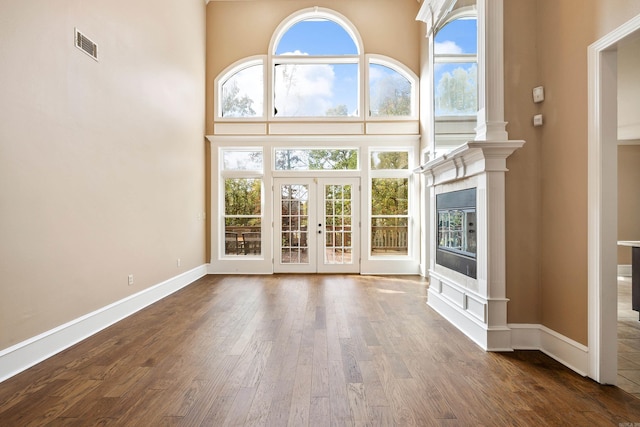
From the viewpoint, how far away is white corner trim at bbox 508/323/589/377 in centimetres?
272

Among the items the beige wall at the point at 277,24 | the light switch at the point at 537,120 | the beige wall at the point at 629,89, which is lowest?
the light switch at the point at 537,120

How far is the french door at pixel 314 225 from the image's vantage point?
7.36 meters

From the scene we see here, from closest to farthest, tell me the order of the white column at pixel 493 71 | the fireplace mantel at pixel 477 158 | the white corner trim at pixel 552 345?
the white corner trim at pixel 552 345
the fireplace mantel at pixel 477 158
the white column at pixel 493 71

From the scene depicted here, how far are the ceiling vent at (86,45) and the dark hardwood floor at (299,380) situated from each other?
2.90 metres

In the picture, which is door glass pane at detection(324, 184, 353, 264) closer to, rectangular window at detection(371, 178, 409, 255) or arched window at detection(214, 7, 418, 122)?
rectangular window at detection(371, 178, 409, 255)

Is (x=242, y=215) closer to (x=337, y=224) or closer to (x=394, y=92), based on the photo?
(x=337, y=224)

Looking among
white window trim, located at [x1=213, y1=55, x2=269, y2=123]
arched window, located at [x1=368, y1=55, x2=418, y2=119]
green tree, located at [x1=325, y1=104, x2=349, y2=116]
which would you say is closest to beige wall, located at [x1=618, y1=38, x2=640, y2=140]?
arched window, located at [x1=368, y1=55, x2=418, y2=119]

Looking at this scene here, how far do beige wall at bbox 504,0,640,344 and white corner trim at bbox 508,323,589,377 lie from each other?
0.06m

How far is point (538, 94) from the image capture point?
10.5ft

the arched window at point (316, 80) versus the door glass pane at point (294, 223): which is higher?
the arched window at point (316, 80)

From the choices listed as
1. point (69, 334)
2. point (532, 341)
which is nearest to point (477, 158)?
point (532, 341)

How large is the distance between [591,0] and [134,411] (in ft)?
13.9

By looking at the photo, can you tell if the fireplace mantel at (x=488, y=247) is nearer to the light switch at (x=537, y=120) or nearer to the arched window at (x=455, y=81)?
the light switch at (x=537, y=120)

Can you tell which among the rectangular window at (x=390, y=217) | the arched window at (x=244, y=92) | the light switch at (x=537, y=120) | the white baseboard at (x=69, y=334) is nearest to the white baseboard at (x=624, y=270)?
the rectangular window at (x=390, y=217)
